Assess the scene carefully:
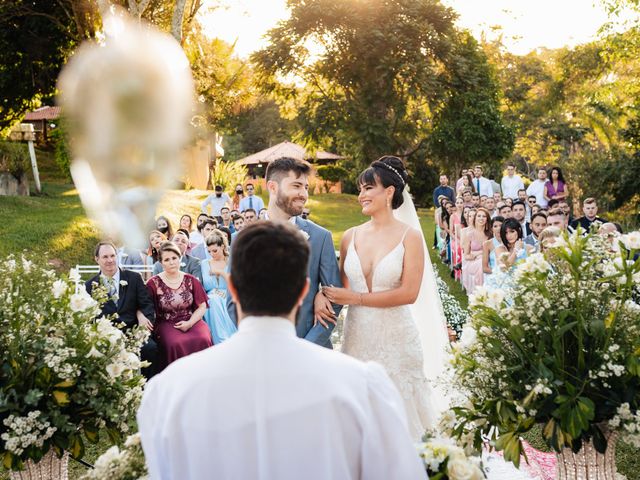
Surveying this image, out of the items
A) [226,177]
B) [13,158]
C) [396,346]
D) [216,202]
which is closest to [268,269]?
[396,346]

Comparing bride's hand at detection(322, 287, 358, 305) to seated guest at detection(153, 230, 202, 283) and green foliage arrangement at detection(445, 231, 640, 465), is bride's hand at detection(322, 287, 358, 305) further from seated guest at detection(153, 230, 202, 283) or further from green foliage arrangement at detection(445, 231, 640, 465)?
seated guest at detection(153, 230, 202, 283)

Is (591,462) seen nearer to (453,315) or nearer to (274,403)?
(274,403)

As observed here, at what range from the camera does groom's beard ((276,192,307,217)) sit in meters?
4.28

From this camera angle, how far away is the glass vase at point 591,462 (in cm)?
368

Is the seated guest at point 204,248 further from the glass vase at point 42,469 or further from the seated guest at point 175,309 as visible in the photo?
the glass vase at point 42,469

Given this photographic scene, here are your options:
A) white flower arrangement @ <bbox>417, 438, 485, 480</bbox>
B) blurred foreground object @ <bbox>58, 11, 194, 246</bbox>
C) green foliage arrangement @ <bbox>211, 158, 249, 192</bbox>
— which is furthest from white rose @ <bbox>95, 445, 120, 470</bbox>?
green foliage arrangement @ <bbox>211, 158, 249, 192</bbox>

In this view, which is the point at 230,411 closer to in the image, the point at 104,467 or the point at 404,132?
the point at 104,467

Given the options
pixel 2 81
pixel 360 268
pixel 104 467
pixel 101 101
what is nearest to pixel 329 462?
pixel 104 467

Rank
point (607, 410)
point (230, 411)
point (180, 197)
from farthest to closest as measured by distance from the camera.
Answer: point (180, 197)
point (607, 410)
point (230, 411)

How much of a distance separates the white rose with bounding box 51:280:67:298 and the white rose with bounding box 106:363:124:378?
526mm

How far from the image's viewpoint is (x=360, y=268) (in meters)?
4.76

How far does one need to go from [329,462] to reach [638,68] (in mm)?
24917

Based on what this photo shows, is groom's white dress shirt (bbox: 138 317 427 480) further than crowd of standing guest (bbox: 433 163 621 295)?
No

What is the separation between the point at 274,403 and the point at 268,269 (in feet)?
1.22
